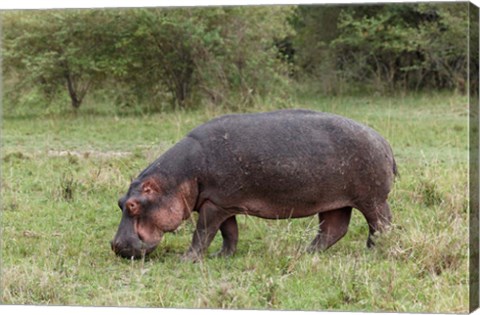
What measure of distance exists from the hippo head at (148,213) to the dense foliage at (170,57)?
7380 millimetres

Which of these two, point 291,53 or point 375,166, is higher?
point 375,166

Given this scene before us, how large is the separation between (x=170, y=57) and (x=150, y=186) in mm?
9158

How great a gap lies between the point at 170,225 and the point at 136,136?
6.17m

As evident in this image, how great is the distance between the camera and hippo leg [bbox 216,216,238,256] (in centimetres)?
721

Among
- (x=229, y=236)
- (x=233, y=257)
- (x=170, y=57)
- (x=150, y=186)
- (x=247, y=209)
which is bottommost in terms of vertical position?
(x=233, y=257)

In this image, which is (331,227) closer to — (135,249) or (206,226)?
(206,226)

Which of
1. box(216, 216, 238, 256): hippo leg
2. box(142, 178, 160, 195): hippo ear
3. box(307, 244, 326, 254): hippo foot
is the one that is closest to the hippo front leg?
box(216, 216, 238, 256): hippo leg

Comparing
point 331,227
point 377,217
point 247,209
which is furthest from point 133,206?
point 377,217

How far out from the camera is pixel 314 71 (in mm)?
20906

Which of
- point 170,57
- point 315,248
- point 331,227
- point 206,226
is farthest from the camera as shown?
point 170,57

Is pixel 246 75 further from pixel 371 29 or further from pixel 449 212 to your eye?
pixel 449 212

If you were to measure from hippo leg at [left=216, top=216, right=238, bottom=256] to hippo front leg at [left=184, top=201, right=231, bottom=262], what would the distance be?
230 mm

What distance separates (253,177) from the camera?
6879 mm

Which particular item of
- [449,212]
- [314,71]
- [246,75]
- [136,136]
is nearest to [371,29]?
[314,71]
